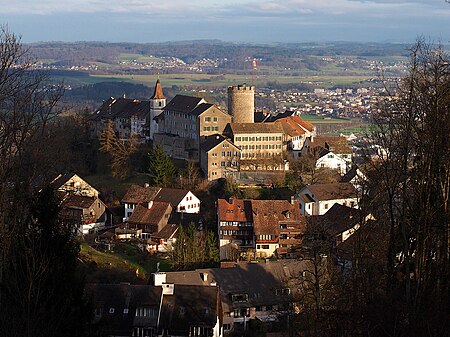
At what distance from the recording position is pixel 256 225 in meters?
38.6

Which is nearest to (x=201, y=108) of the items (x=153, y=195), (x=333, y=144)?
(x=153, y=195)

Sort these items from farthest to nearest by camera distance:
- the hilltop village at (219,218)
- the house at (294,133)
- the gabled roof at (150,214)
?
the house at (294,133) < the gabled roof at (150,214) < the hilltop village at (219,218)

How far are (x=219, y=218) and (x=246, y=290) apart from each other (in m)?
9.92

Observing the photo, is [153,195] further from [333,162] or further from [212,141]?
[333,162]

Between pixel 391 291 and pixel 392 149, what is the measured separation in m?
3.38

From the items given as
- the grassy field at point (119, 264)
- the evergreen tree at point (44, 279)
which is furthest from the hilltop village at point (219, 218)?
the evergreen tree at point (44, 279)

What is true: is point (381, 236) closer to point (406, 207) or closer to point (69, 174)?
point (406, 207)

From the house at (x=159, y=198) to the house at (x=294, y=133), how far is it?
10.9 metres

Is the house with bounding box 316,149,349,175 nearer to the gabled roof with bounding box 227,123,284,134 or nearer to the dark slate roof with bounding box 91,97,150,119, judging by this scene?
the gabled roof with bounding box 227,123,284,134

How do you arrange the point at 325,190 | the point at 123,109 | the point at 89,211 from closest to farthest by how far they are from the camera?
the point at 89,211 < the point at 325,190 < the point at 123,109

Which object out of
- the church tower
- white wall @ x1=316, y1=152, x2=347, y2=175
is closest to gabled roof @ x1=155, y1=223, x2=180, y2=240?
white wall @ x1=316, y1=152, x2=347, y2=175

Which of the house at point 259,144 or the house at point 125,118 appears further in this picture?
the house at point 125,118

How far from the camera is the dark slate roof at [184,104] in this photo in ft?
167

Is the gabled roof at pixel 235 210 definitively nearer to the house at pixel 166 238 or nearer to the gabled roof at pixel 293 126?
the house at pixel 166 238
